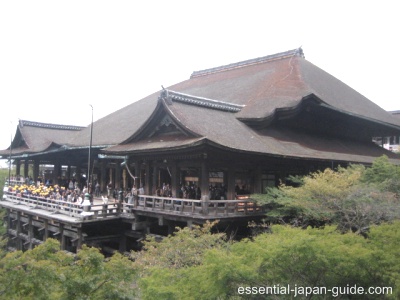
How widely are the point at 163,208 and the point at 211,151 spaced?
11.4 feet

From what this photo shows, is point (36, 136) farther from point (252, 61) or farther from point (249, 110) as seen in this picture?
point (249, 110)

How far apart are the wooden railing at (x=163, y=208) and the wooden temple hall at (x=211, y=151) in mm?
49

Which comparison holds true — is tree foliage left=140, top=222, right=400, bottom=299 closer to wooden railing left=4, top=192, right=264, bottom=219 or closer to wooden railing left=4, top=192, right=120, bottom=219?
wooden railing left=4, top=192, right=264, bottom=219

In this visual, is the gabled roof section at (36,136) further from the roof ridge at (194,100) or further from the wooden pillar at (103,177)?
the roof ridge at (194,100)

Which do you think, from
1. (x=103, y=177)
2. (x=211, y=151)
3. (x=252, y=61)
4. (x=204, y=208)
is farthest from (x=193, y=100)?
(x=252, y=61)

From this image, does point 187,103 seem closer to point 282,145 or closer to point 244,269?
point 282,145

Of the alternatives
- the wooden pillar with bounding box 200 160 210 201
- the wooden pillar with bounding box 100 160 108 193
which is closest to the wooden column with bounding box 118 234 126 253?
the wooden pillar with bounding box 200 160 210 201

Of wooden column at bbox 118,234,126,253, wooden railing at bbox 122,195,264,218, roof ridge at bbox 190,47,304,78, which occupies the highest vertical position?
roof ridge at bbox 190,47,304,78

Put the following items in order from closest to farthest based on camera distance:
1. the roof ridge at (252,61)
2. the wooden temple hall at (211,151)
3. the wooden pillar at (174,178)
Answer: the wooden temple hall at (211,151) → the wooden pillar at (174,178) → the roof ridge at (252,61)

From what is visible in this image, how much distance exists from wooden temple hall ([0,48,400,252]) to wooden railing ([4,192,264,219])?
1.9 inches

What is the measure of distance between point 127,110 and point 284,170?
59.4 feet

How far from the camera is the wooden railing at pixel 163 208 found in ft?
49.1

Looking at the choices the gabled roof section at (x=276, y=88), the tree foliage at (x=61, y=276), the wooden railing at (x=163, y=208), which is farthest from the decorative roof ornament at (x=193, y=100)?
the tree foliage at (x=61, y=276)

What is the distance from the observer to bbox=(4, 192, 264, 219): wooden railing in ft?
49.1
